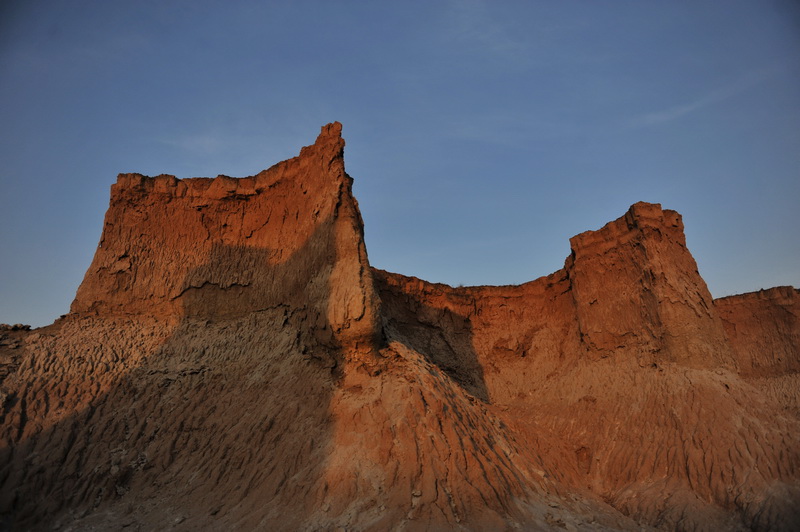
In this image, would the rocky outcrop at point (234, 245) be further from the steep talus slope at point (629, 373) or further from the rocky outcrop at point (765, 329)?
the rocky outcrop at point (765, 329)

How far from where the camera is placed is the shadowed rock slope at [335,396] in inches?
519

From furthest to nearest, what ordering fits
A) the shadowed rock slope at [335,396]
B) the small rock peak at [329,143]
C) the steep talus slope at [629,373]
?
the small rock peak at [329,143], the steep talus slope at [629,373], the shadowed rock slope at [335,396]

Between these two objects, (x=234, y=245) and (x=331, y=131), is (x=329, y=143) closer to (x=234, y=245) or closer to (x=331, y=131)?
(x=331, y=131)

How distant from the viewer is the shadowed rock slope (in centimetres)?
1318

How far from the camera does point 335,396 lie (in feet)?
49.7

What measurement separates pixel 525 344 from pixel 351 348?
37.2ft

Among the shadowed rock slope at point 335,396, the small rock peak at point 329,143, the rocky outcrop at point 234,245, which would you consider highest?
the small rock peak at point 329,143

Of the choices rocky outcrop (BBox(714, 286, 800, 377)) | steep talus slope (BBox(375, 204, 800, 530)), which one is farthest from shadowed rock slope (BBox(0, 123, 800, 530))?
rocky outcrop (BBox(714, 286, 800, 377))

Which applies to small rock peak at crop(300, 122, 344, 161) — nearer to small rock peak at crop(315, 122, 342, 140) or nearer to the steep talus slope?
small rock peak at crop(315, 122, 342, 140)

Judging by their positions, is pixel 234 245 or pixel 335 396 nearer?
pixel 335 396

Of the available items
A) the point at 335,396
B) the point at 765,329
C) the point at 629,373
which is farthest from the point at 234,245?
the point at 765,329

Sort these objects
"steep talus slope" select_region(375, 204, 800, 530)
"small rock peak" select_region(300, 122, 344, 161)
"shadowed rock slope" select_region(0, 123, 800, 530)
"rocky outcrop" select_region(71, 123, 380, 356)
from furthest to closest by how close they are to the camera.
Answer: "small rock peak" select_region(300, 122, 344, 161)
"rocky outcrop" select_region(71, 123, 380, 356)
"steep talus slope" select_region(375, 204, 800, 530)
"shadowed rock slope" select_region(0, 123, 800, 530)

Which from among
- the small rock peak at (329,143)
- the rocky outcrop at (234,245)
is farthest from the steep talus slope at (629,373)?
the small rock peak at (329,143)

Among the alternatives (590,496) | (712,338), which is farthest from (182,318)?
(712,338)
